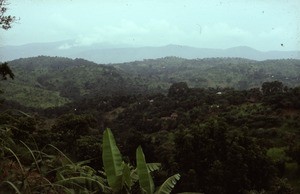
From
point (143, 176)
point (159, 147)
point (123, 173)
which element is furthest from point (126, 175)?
point (159, 147)

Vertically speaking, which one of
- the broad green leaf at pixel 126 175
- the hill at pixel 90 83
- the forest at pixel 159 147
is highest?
the broad green leaf at pixel 126 175

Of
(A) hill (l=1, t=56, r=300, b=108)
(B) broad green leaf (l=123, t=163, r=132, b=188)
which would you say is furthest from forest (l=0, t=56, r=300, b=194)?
(A) hill (l=1, t=56, r=300, b=108)

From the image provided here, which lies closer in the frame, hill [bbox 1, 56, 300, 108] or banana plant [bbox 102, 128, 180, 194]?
banana plant [bbox 102, 128, 180, 194]

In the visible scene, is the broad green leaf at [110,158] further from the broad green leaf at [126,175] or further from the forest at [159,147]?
the broad green leaf at [126,175]

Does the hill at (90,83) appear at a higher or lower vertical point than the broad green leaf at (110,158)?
lower

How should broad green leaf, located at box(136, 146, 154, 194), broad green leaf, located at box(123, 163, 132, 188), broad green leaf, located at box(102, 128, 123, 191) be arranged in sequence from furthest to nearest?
broad green leaf, located at box(102, 128, 123, 191) < broad green leaf, located at box(136, 146, 154, 194) < broad green leaf, located at box(123, 163, 132, 188)

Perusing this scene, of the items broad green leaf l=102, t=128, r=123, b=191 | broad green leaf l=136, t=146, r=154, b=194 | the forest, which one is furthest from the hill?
broad green leaf l=136, t=146, r=154, b=194

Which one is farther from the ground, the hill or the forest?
the forest

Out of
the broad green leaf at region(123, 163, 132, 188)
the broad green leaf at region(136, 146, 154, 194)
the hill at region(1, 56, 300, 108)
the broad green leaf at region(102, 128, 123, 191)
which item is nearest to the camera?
the broad green leaf at region(123, 163, 132, 188)

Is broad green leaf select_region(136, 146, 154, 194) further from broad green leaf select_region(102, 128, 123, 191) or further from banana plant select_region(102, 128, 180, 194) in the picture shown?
broad green leaf select_region(102, 128, 123, 191)

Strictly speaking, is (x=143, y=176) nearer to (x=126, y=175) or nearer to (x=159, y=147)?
(x=126, y=175)

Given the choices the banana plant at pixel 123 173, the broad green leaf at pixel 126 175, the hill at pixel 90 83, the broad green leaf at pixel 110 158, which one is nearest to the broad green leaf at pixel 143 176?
the banana plant at pixel 123 173

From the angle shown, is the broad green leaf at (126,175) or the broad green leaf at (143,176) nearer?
the broad green leaf at (126,175)

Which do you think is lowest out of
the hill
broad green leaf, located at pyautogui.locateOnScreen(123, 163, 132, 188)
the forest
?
the hill
